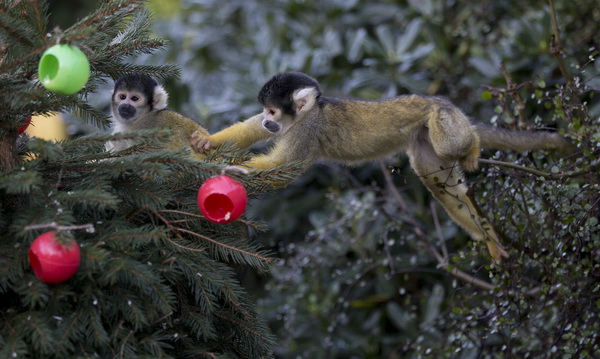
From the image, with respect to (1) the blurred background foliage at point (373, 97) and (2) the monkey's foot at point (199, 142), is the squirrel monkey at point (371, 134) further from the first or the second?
(1) the blurred background foliage at point (373, 97)

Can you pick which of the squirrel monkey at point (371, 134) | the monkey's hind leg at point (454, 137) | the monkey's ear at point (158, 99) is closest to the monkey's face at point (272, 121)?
the squirrel monkey at point (371, 134)

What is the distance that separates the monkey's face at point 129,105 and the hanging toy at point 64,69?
1298 millimetres

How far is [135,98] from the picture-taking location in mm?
3037

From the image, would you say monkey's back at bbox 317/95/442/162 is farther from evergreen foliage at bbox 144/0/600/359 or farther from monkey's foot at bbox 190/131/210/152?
monkey's foot at bbox 190/131/210/152

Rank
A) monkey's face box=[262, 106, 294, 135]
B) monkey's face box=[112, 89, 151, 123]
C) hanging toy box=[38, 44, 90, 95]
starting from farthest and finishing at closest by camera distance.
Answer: monkey's face box=[112, 89, 151, 123]
monkey's face box=[262, 106, 294, 135]
hanging toy box=[38, 44, 90, 95]

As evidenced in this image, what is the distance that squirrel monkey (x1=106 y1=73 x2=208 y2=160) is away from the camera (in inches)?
118

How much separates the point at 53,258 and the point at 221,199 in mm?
435

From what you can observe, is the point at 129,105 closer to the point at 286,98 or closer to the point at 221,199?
the point at 286,98

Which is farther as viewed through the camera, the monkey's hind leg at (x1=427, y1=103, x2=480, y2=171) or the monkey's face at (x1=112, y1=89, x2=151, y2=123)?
the monkey's face at (x1=112, y1=89, x2=151, y2=123)

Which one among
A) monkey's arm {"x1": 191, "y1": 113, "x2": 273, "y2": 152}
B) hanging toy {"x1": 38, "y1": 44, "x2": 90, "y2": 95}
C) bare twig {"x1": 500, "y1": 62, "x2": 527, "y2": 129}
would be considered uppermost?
hanging toy {"x1": 38, "y1": 44, "x2": 90, "y2": 95}

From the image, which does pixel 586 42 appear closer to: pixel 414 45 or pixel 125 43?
pixel 414 45

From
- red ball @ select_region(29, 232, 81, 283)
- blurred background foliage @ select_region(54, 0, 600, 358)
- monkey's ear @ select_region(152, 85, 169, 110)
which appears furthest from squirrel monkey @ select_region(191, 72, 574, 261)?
red ball @ select_region(29, 232, 81, 283)

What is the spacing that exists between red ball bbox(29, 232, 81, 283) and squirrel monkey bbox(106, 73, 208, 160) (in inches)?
58.7

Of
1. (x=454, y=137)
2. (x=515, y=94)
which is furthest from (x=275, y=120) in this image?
(x=515, y=94)
